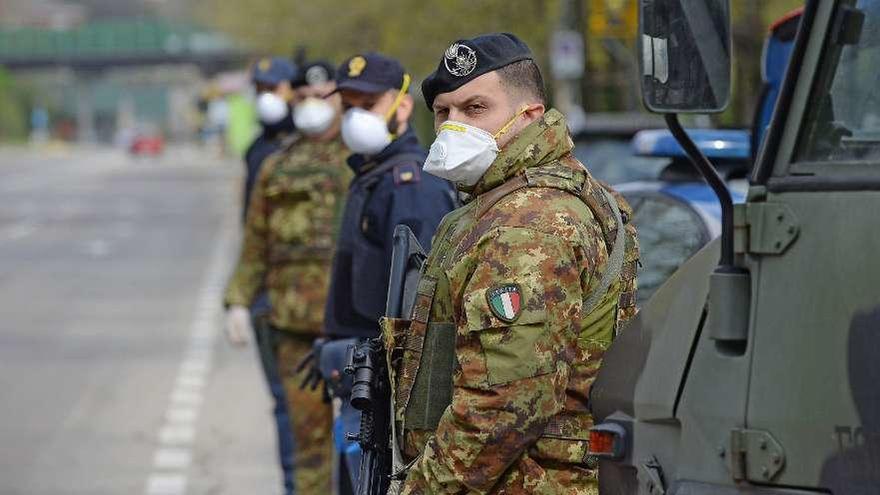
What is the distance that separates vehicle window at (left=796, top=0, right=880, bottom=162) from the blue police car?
3.53 meters

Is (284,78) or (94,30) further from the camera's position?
(94,30)

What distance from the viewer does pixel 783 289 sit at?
2.80m

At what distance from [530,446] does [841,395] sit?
1022 millimetres

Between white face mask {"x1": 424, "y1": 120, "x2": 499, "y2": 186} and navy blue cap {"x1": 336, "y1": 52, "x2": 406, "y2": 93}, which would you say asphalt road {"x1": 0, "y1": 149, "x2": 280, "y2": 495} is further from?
white face mask {"x1": 424, "y1": 120, "x2": 499, "y2": 186}

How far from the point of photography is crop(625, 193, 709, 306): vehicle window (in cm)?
659

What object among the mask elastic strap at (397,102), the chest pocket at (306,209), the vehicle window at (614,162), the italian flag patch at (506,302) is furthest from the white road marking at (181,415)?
the italian flag patch at (506,302)

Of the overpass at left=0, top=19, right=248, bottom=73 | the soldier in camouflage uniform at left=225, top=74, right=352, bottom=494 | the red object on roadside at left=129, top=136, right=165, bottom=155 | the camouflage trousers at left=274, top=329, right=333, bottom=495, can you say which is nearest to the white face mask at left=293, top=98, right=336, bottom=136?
the soldier in camouflage uniform at left=225, top=74, right=352, bottom=494

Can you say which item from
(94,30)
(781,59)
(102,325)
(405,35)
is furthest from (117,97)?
(781,59)

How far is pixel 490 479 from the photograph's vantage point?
11.6 feet

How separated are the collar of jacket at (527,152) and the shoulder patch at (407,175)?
1924mm

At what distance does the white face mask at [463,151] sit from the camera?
3.71 meters

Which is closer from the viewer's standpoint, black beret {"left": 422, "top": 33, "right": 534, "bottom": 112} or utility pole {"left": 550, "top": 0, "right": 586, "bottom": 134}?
black beret {"left": 422, "top": 33, "right": 534, "bottom": 112}

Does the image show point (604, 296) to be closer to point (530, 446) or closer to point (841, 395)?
point (530, 446)

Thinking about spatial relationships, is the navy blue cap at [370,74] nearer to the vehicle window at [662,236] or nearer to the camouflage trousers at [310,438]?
the vehicle window at [662,236]
